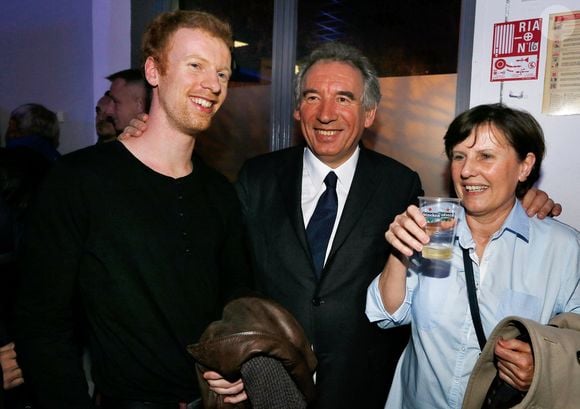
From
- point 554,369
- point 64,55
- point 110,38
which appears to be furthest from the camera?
point 64,55

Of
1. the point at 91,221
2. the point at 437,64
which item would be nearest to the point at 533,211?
the point at 437,64

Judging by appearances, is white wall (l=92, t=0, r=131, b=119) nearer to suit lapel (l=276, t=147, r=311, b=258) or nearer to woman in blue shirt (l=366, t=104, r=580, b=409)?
suit lapel (l=276, t=147, r=311, b=258)

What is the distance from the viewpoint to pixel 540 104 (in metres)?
2.35

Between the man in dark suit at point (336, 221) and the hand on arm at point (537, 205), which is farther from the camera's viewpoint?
the man in dark suit at point (336, 221)

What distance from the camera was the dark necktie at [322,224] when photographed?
2.00 metres

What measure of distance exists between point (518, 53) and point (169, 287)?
2.10m

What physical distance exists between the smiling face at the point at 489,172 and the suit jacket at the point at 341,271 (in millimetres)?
410

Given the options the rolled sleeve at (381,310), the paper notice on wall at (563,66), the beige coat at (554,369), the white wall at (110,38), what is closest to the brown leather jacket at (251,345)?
the rolled sleeve at (381,310)

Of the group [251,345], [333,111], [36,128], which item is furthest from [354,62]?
[36,128]

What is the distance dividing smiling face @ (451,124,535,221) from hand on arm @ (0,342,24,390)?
189 centimetres

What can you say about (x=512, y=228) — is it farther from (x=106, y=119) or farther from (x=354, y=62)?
(x=106, y=119)

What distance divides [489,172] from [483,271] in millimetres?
363

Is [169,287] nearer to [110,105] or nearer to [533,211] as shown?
[533,211]

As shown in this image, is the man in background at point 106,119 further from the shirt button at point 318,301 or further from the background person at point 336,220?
the shirt button at point 318,301
